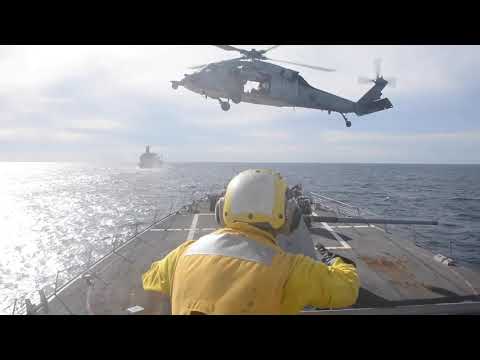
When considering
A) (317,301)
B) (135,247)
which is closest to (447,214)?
(135,247)

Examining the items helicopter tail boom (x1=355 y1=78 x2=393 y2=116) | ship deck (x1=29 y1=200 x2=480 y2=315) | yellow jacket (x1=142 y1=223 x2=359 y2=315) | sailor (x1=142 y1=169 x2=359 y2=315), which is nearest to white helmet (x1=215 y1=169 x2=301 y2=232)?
sailor (x1=142 y1=169 x2=359 y2=315)

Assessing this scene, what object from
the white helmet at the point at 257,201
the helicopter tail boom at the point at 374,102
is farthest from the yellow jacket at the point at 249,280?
the helicopter tail boom at the point at 374,102

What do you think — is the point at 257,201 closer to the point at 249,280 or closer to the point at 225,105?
the point at 249,280

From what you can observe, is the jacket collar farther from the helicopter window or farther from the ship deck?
the helicopter window

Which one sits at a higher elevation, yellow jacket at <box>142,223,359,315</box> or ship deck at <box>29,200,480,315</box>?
yellow jacket at <box>142,223,359,315</box>

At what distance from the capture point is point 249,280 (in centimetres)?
245

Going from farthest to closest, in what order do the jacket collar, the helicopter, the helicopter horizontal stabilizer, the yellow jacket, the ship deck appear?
the helicopter horizontal stabilizer < the helicopter < the ship deck < the jacket collar < the yellow jacket

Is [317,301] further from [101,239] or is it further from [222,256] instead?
[101,239]

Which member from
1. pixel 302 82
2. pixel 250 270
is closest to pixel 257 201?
pixel 250 270

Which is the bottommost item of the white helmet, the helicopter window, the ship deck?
the ship deck

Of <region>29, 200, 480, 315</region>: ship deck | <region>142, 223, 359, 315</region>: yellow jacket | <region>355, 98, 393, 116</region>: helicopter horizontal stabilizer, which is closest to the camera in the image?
<region>142, 223, 359, 315</region>: yellow jacket

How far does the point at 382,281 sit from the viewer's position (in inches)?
487

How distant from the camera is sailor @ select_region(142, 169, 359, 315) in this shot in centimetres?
246

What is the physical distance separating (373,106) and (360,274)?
20049 mm
